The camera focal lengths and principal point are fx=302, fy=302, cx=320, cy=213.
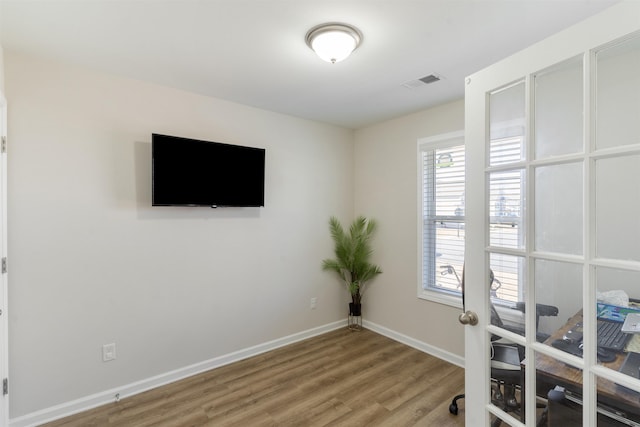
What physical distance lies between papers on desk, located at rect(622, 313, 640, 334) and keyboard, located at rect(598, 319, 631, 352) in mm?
12

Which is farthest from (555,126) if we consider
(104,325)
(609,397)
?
(104,325)

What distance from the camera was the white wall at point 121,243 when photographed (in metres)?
2.11

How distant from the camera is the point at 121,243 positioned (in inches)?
96.5

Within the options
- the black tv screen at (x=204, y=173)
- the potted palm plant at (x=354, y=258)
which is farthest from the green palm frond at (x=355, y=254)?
the black tv screen at (x=204, y=173)

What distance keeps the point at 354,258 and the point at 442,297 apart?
110 cm

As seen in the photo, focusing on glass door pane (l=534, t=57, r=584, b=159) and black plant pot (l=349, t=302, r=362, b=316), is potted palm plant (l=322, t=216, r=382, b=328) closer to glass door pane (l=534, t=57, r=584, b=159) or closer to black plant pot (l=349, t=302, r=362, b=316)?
black plant pot (l=349, t=302, r=362, b=316)

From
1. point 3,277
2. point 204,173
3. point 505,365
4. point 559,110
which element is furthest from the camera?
point 204,173

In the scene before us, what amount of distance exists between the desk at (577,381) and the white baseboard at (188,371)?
6.92ft

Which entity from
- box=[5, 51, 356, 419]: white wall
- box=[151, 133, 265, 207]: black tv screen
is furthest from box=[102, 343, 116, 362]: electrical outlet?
box=[151, 133, 265, 207]: black tv screen

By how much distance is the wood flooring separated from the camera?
7.13ft

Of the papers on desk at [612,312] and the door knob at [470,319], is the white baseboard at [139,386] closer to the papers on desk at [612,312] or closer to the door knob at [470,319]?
the door knob at [470,319]

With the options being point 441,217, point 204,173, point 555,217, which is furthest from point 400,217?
point 555,217

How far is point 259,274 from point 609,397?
2768mm

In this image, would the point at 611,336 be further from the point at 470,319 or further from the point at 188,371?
the point at 188,371
